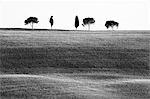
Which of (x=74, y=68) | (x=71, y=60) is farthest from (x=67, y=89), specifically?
(x=71, y=60)

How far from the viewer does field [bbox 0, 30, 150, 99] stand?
17250 mm

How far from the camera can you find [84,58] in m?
28.2

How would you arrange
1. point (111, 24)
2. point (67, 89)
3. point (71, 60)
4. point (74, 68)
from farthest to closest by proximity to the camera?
point (111, 24)
point (71, 60)
point (74, 68)
point (67, 89)

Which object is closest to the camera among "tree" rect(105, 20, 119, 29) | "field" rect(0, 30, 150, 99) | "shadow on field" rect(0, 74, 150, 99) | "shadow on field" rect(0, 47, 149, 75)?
"shadow on field" rect(0, 74, 150, 99)

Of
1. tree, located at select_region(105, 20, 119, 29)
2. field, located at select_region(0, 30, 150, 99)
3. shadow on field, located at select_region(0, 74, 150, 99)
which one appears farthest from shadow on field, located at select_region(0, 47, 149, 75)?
tree, located at select_region(105, 20, 119, 29)

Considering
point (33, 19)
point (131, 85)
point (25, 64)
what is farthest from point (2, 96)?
point (33, 19)

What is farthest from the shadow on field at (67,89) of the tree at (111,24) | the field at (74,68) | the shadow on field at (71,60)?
the tree at (111,24)

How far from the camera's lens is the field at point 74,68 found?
1725 cm

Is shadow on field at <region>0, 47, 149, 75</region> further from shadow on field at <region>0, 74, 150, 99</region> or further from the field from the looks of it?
shadow on field at <region>0, 74, 150, 99</region>

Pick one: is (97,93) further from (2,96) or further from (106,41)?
(106,41)

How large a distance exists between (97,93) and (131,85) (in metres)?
2.62

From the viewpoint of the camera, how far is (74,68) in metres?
25.5

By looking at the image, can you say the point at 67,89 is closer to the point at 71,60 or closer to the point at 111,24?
the point at 71,60

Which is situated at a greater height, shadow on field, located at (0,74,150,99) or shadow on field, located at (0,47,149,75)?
shadow on field, located at (0,47,149,75)
